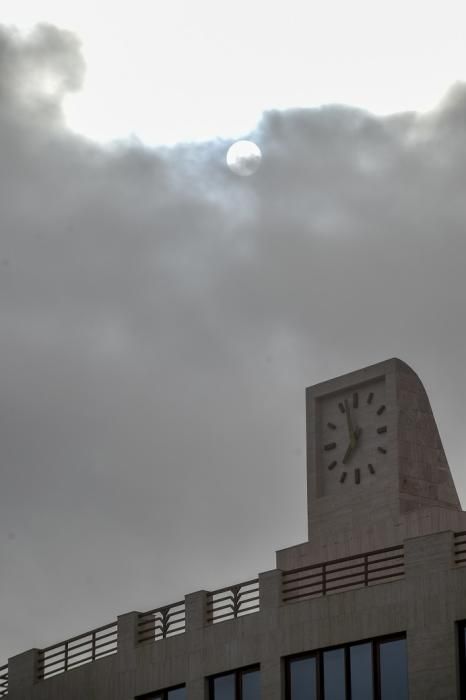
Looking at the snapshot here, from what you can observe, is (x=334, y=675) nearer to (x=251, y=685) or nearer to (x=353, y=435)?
(x=251, y=685)

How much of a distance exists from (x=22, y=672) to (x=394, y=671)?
1595 cm

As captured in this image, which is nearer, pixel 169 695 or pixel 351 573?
pixel 169 695

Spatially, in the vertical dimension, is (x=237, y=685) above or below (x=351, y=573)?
below

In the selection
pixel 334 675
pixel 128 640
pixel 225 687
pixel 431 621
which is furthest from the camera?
pixel 128 640

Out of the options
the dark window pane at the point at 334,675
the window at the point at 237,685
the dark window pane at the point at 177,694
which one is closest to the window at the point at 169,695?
the dark window pane at the point at 177,694

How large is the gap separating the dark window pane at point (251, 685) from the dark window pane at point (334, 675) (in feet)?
8.27

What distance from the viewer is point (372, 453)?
183 ft

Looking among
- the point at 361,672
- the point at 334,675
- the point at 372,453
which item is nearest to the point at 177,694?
the point at 334,675

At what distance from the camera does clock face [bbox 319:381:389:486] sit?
183ft

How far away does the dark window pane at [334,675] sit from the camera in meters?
44.8

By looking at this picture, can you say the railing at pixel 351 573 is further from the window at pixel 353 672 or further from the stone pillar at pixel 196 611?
the stone pillar at pixel 196 611

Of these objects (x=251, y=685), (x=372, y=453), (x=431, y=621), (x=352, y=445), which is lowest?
(x=251, y=685)

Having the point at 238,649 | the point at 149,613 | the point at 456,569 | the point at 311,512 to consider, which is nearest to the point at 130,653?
the point at 149,613

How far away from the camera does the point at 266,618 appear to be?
47.3 metres
